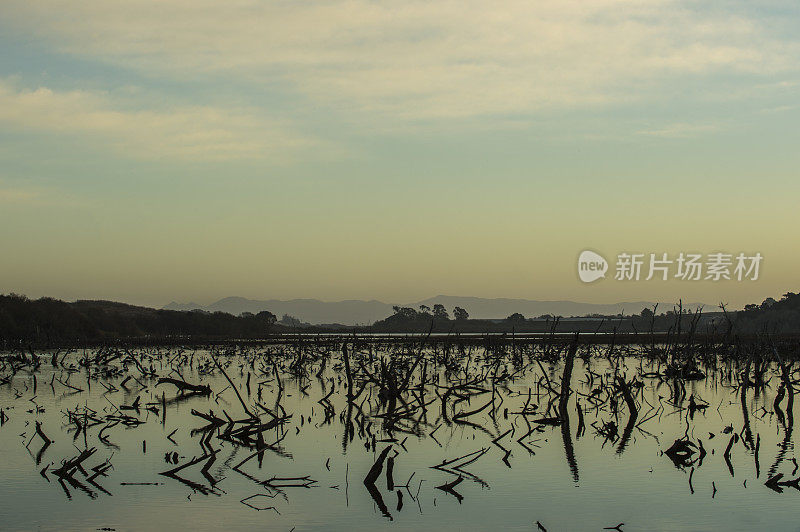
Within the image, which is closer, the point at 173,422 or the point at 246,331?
the point at 173,422

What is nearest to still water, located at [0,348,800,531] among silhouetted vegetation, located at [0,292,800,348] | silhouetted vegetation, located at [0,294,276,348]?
silhouetted vegetation, located at [0,292,800,348]

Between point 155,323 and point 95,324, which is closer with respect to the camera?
point 95,324

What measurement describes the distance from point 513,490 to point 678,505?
8.08ft

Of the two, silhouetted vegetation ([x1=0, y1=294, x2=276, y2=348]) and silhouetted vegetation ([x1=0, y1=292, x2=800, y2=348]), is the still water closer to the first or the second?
silhouetted vegetation ([x1=0, y1=292, x2=800, y2=348])

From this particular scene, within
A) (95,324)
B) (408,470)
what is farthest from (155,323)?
(408,470)

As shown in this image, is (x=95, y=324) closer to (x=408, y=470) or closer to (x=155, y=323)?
(x=155, y=323)

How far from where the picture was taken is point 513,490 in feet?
44.8

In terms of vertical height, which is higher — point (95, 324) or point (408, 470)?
point (95, 324)

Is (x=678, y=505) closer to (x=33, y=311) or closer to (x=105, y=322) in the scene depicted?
(x=33, y=311)

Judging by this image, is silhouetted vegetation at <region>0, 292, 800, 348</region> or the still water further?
silhouetted vegetation at <region>0, 292, 800, 348</region>

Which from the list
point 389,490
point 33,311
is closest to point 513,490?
point 389,490

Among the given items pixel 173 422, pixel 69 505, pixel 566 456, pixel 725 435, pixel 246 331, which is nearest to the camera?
pixel 69 505

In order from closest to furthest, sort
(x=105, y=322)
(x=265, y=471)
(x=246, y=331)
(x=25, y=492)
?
(x=25, y=492) < (x=265, y=471) < (x=105, y=322) < (x=246, y=331)

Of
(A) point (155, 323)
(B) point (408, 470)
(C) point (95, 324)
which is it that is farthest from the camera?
(A) point (155, 323)
